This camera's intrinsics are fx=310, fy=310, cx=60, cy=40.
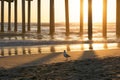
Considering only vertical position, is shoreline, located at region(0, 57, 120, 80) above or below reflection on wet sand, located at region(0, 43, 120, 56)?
below

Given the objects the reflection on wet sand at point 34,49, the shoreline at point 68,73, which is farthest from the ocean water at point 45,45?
the shoreline at point 68,73

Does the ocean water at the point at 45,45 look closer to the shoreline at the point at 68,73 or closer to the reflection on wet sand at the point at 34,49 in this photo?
the reflection on wet sand at the point at 34,49

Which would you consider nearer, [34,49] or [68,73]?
[68,73]

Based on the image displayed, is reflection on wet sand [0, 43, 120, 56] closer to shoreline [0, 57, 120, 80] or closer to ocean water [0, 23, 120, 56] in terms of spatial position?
ocean water [0, 23, 120, 56]

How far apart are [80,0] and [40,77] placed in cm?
2229

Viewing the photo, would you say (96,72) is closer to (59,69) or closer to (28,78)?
(59,69)

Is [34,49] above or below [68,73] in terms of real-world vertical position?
above

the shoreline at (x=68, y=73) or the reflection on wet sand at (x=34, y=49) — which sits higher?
the reflection on wet sand at (x=34, y=49)

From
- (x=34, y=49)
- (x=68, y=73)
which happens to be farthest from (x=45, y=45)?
(x=68, y=73)

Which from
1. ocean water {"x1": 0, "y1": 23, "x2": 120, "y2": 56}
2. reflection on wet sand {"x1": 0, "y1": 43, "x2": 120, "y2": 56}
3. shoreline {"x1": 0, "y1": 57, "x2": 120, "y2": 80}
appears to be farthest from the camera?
ocean water {"x1": 0, "y1": 23, "x2": 120, "y2": 56}

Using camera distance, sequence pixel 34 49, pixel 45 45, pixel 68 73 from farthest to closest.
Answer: pixel 45 45, pixel 34 49, pixel 68 73

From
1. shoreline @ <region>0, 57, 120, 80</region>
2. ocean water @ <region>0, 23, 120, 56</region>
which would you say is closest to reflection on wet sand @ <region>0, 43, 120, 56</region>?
ocean water @ <region>0, 23, 120, 56</region>

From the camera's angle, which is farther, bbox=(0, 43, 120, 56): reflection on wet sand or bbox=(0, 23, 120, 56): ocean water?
bbox=(0, 23, 120, 56): ocean water

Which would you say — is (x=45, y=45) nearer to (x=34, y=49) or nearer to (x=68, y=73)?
(x=34, y=49)
